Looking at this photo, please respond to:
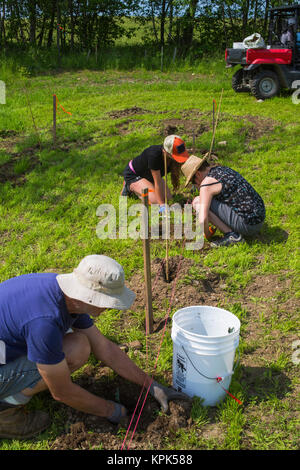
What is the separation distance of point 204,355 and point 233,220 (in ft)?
6.82

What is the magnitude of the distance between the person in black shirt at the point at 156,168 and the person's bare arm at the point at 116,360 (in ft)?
7.86

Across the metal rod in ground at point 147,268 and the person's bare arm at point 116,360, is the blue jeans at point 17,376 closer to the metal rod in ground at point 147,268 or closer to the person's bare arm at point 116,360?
the person's bare arm at point 116,360

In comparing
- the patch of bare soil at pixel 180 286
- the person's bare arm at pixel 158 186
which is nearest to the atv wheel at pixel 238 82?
the person's bare arm at pixel 158 186

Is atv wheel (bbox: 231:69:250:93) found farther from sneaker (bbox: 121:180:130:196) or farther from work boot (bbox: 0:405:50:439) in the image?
work boot (bbox: 0:405:50:439)

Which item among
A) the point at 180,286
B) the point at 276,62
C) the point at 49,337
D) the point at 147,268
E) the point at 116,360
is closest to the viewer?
the point at 49,337

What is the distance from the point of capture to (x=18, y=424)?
2506mm

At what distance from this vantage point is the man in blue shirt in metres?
2.19

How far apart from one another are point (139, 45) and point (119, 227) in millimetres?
16197

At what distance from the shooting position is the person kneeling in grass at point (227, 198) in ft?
14.1

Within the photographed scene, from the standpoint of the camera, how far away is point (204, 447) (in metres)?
2.44

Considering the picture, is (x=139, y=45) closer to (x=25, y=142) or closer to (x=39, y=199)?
(x=25, y=142)

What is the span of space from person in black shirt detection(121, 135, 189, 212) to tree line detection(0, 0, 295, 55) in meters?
14.6

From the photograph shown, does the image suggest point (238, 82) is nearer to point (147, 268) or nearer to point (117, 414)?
point (147, 268)

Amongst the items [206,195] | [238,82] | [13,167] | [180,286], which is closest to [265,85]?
[238,82]
